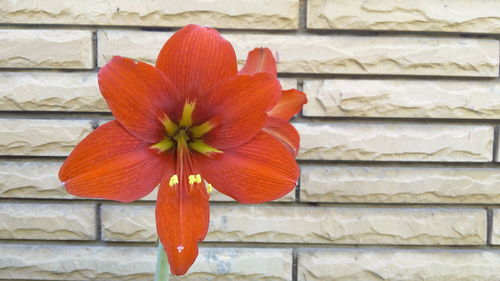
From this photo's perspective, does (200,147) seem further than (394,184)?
No

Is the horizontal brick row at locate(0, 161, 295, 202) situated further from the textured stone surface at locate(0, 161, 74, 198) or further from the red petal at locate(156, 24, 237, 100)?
the red petal at locate(156, 24, 237, 100)

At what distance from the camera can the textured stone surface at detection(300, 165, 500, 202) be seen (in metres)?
0.90

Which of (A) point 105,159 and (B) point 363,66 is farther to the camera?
(B) point 363,66

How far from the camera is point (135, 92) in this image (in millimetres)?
318

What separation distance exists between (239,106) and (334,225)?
2.09 ft

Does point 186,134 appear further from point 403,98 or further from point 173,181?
point 403,98

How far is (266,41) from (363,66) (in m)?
0.20

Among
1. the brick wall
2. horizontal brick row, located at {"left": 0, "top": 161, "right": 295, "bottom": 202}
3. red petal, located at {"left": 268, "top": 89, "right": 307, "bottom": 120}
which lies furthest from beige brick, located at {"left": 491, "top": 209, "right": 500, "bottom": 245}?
red petal, located at {"left": 268, "top": 89, "right": 307, "bottom": 120}

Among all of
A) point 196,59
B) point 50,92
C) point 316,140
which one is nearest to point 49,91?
point 50,92

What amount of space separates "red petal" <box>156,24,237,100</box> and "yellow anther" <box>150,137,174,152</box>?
47mm

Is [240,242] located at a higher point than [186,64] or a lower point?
lower

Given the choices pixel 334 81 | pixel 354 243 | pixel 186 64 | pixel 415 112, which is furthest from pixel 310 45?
pixel 186 64

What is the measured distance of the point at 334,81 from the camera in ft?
2.88

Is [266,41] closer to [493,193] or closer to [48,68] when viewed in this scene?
[48,68]
